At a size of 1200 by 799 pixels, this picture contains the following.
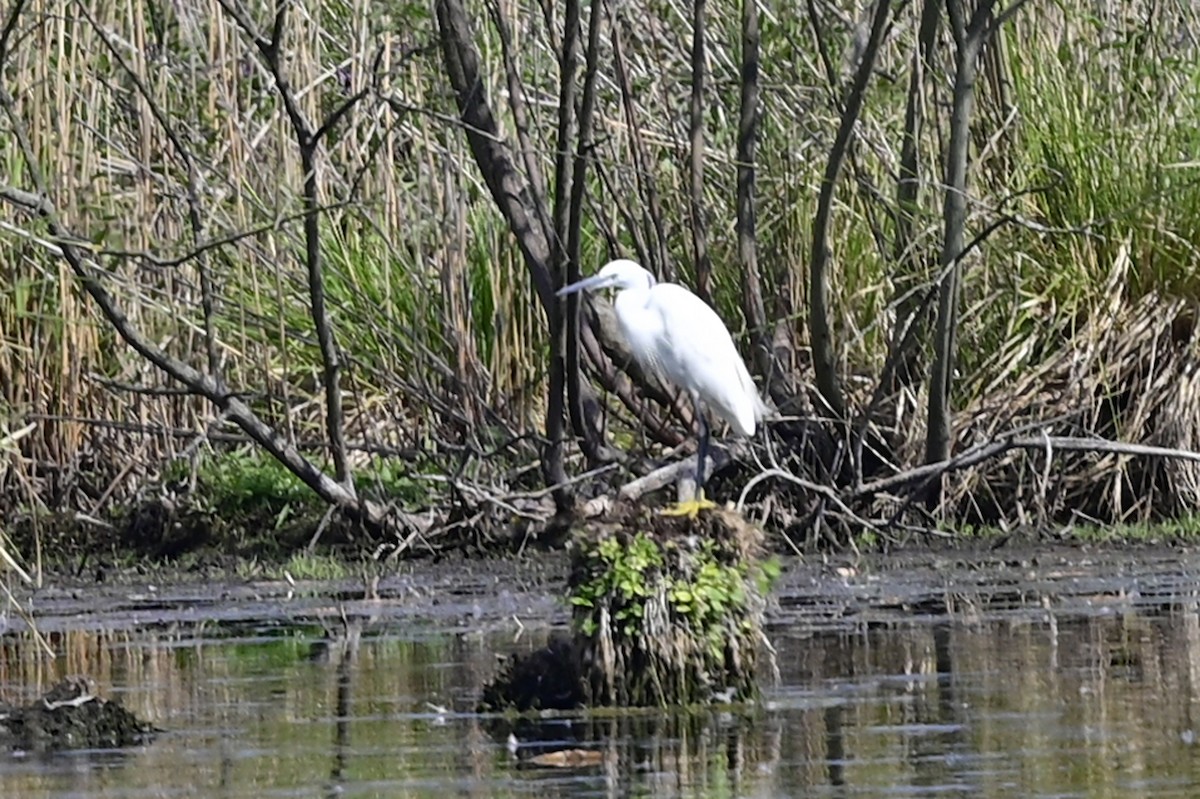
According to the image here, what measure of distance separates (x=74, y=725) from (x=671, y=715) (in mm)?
1442

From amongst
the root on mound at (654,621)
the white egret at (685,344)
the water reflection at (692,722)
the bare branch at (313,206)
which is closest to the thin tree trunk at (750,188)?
the white egret at (685,344)

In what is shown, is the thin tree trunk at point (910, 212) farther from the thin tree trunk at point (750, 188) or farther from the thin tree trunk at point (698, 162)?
the thin tree trunk at point (698, 162)

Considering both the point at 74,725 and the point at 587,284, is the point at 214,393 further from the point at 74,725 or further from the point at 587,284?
the point at 74,725

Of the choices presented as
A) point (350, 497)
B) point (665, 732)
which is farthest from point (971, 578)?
point (665, 732)

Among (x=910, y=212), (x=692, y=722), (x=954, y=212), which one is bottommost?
(x=692, y=722)

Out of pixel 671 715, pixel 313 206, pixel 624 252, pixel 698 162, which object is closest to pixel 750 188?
pixel 698 162

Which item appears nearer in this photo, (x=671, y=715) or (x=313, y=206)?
(x=671, y=715)

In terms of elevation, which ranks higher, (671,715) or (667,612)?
(667,612)

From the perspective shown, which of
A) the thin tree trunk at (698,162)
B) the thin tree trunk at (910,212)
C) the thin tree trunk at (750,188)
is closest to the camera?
the thin tree trunk at (910,212)

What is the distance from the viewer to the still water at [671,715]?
5258 millimetres

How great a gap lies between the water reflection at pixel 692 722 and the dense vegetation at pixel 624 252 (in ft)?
6.76

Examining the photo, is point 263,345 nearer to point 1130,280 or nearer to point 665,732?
point 1130,280

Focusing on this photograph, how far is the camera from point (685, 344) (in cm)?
873

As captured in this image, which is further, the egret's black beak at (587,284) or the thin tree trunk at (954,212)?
the thin tree trunk at (954,212)
